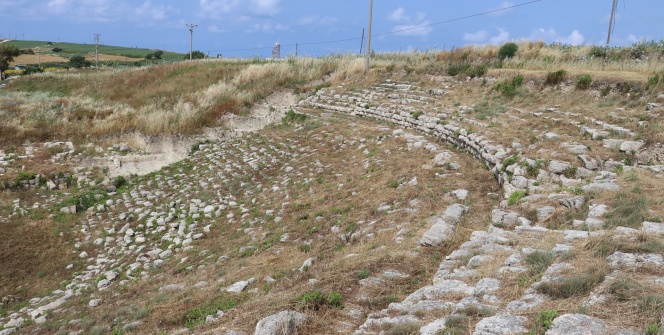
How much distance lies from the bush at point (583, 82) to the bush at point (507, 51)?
7.89m

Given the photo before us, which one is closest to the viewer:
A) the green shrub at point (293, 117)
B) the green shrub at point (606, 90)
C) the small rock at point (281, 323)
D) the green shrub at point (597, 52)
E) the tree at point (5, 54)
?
the small rock at point (281, 323)

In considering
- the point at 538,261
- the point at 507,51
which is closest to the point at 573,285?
the point at 538,261


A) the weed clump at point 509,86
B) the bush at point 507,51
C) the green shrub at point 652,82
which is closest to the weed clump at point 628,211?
the green shrub at point 652,82

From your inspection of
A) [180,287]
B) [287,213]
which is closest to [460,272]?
[180,287]

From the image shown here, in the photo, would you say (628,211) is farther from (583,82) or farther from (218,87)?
(218,87)

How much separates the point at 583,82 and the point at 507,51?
28.6ft

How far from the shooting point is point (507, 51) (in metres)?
21.9

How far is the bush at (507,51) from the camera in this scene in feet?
71.3

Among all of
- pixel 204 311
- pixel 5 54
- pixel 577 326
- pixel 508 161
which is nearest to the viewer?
pixel 577 326

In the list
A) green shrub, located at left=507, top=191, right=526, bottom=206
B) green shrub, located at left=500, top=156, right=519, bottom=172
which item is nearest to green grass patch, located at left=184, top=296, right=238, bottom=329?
green shrub, located at left=507, top=191, right=526, bottom=206

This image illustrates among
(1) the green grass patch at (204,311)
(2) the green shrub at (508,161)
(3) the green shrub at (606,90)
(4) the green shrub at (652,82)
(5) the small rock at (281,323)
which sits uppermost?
(4) the green shrub at (652,82)

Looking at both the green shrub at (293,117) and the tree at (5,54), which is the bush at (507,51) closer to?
the green shrub at (293,117)

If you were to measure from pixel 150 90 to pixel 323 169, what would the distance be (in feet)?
62.9

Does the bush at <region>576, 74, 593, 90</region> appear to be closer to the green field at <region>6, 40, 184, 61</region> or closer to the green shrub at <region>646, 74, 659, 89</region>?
the green shrub at <region>646, 74, 659, 89</region>
